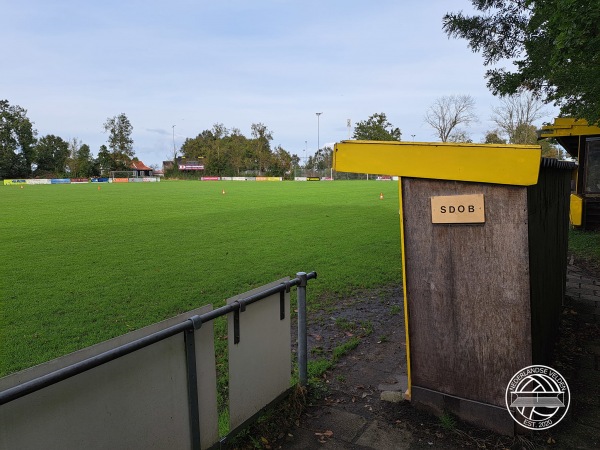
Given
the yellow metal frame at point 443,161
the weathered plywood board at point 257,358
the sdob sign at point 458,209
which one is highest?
the yellow metal frame at point 443,161

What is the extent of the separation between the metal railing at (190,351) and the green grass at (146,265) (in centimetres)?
268

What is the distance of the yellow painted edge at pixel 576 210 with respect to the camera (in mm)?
12453

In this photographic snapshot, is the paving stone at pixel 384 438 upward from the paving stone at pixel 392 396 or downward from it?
downward

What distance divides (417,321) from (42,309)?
213 inches

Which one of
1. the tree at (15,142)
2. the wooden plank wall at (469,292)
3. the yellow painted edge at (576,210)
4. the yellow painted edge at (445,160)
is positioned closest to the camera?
the yellow painted edge at (445,160)

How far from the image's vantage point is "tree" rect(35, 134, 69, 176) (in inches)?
3647

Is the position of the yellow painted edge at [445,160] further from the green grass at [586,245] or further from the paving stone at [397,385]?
the green grass at [586,245]

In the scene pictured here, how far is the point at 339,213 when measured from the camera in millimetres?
20078

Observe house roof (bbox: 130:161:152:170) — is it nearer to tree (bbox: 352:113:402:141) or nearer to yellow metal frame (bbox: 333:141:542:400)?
tree (bbox: 352:113:402:141)

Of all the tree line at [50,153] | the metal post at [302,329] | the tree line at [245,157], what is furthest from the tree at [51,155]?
the metal post at [302,329]

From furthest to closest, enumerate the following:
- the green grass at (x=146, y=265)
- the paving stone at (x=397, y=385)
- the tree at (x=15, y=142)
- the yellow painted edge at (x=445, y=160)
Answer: the tree at (x=15, y=142) < the green grass at (x=146, y=265) < the paving stone at (x=397, y=385) < the yellow painted edge at (x=445, y=160)

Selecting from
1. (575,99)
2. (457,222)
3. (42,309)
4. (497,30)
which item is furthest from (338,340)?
(497,30)

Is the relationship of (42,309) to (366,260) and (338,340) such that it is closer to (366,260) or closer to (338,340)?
(338,340)

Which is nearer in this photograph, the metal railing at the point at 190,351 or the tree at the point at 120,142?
the metal railing at the point at 190,351
